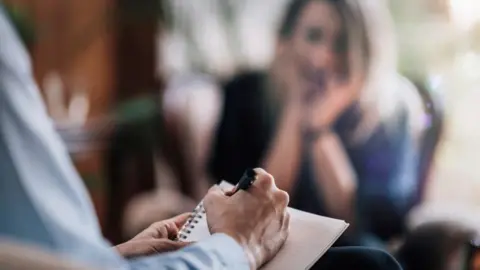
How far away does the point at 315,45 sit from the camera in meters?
1.09

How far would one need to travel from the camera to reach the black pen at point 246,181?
1.01 meters

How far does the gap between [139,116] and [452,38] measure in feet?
1.66

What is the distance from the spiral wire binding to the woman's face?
259mm

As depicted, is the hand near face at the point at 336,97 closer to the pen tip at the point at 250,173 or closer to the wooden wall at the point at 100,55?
the pen tip at the point at 250,173

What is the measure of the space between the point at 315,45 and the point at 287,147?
0.17 m

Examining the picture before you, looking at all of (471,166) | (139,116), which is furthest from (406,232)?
(139,116)

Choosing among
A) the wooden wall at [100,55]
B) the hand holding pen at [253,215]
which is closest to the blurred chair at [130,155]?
the wooden wall at [100,55]

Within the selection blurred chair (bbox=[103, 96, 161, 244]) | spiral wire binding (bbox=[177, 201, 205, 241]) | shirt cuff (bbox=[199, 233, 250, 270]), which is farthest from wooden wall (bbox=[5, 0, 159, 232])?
shirt cuff (bbox=[199, 233, 250, 270])

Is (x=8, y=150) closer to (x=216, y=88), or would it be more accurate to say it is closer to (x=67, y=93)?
(x=67, y=93)

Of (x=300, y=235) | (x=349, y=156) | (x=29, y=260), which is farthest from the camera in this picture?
(x=349, y=156)

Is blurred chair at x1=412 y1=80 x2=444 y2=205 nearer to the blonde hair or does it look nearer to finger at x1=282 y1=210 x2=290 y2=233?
the blonde hair

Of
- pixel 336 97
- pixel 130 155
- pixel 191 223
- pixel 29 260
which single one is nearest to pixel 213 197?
pixel 191 223

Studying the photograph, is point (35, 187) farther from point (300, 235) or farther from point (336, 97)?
point (336, 97)

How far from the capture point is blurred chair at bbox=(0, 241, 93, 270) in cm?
72
